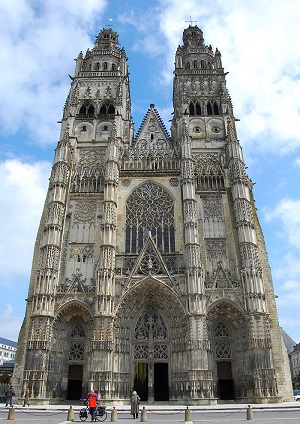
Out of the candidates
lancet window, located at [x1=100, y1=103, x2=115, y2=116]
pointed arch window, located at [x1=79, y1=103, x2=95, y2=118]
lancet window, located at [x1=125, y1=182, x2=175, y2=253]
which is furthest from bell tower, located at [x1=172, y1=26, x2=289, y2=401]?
pointed arch window, located at [x1=79, y1=103, x2=95, y2=118]

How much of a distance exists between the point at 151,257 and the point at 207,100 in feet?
52.5

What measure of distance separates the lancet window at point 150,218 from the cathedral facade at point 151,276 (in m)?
0.08

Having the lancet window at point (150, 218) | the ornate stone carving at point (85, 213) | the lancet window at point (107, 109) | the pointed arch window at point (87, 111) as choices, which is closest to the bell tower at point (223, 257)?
the lancet window at point (150, 218)

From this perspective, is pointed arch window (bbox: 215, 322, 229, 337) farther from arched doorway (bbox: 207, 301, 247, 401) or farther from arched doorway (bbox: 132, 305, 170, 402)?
arched doorway (bbox: 132, 305, 170, 402)

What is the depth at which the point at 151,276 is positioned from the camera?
80.3 feet

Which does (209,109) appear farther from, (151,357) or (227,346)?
(151,357)

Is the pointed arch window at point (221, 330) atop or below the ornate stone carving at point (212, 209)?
below

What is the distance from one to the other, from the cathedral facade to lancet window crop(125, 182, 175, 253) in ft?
0.25

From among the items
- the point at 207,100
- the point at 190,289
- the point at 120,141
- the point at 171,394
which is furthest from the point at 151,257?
the point at 207,100

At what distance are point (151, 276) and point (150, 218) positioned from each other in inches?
197

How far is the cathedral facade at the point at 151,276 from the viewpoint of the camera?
2239 centimetres

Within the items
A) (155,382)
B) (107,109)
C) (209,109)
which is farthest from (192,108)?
(155,382)

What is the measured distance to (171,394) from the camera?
2277 centimetres

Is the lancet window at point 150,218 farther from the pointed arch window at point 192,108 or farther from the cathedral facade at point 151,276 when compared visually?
the pointed arch window at point 192,108
